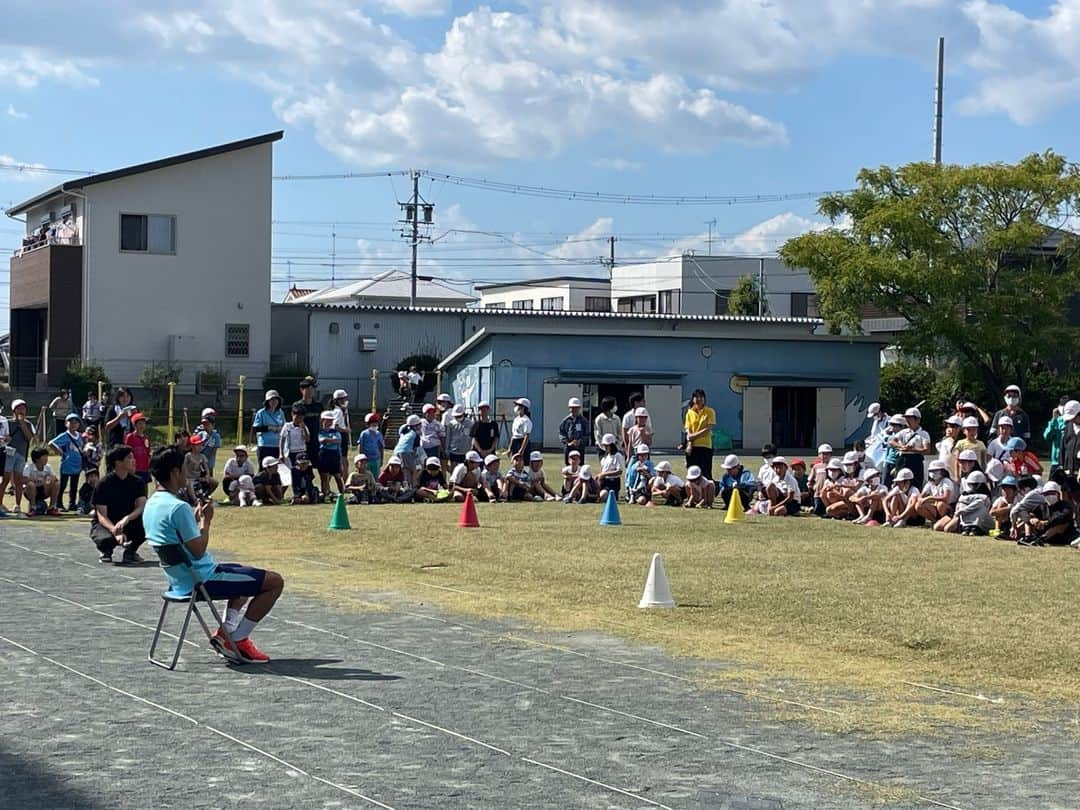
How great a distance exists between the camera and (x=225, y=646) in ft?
31.6

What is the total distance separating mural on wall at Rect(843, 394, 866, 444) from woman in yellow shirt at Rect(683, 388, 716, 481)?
88.9 ft

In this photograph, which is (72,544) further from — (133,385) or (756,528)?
(133,385)

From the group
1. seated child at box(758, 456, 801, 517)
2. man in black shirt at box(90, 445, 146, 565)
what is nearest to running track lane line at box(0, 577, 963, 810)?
man in black shirt at box(90, 445, 146, 565)

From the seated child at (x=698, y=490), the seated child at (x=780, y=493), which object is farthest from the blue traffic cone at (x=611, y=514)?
the seated child at (x=698, y=490)

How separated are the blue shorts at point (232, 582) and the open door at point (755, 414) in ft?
131

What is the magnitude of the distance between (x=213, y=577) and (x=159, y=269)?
4401 centimetres

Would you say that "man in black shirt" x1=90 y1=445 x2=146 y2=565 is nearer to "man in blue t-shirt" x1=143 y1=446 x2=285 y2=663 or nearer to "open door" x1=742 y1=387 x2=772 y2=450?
"man in blue t-shirt" x1=143 y1=446 x2=285 y2=663

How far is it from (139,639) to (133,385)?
41.3 metres

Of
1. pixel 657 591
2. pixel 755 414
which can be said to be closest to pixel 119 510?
pixel 657 591

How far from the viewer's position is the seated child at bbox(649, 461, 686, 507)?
23844 mm

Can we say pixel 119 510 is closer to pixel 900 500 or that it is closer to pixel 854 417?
pixel 900 500

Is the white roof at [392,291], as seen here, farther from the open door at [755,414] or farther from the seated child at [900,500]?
the seated child at [900,500]

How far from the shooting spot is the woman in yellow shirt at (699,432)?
928 inches

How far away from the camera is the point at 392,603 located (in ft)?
42.2
